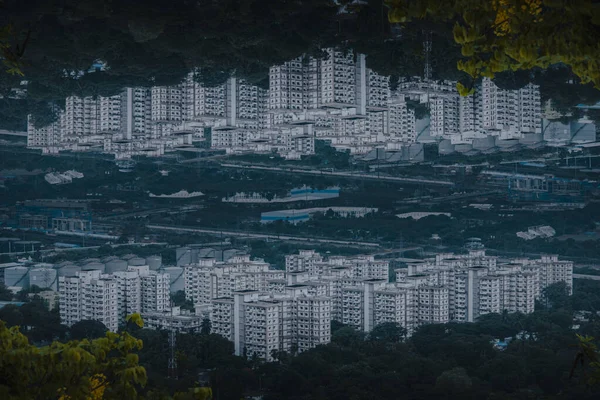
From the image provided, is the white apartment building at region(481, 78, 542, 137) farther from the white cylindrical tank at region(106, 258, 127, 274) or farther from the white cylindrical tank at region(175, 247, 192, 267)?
the white cylindrical tank at region(175, 247, 192, 267)

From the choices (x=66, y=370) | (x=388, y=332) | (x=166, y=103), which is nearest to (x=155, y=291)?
(x=166, y=103)

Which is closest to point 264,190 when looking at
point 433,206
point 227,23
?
point 433,206

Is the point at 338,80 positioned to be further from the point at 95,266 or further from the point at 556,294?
the point at 95,266

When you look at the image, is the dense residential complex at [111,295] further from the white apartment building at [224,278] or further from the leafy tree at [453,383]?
the leafy tree at [453,383]

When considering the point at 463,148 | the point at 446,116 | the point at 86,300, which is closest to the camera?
the point at 446,116

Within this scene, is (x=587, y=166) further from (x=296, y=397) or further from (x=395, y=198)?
(x=296, y=397)
